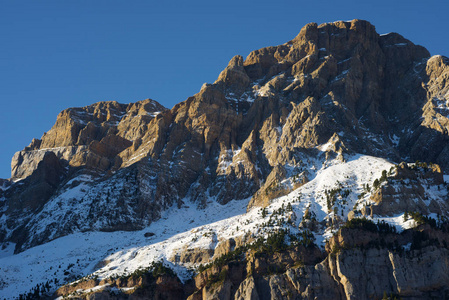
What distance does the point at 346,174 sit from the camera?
614 feet

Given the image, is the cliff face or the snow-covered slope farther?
the snow-covered slope

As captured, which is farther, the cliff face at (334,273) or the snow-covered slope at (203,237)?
the snow-covered slope at (203,237)

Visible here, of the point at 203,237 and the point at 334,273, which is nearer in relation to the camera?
the point at 334,273

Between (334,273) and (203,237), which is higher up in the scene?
(203,237)

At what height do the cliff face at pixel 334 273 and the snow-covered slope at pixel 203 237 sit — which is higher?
the snow-covered slope at pixel 203 237

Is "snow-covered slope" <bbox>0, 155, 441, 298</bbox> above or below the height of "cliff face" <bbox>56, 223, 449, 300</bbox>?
above

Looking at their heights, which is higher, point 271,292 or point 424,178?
point 424,178

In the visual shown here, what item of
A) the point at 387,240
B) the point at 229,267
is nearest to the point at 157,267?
the point at 229,267

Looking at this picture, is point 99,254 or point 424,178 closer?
point 424,178

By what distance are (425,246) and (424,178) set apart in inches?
1313

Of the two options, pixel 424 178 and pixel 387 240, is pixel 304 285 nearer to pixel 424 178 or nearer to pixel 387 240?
pixel 387 240

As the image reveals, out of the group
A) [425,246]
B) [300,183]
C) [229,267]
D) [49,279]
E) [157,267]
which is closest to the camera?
[425,246]

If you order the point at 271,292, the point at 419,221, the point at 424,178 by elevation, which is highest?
the point at 424,178

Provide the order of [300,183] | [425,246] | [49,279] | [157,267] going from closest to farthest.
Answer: [425,246]
[157,267]
[49,279]
[300,183]
